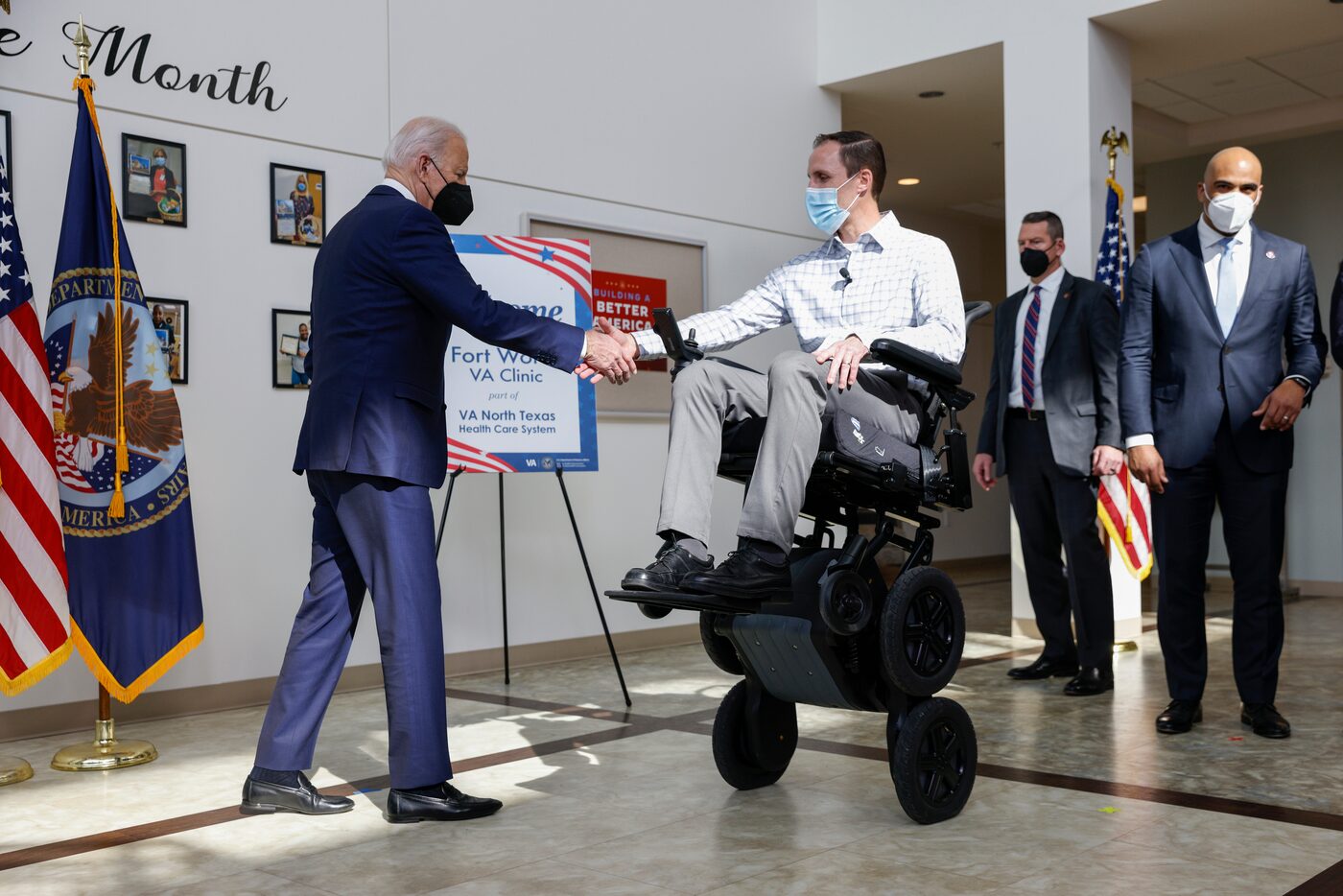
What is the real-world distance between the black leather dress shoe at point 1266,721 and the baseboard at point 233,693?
7.62 ft

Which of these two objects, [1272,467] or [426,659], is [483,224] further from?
[1272,467]

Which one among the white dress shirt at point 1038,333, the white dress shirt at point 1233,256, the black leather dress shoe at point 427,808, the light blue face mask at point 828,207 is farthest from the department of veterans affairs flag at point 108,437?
the white dress shirt at point 1233,256

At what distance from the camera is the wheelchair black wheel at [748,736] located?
2.94 m

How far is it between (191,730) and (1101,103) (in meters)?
4.86

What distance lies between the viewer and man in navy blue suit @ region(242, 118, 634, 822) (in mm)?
2762

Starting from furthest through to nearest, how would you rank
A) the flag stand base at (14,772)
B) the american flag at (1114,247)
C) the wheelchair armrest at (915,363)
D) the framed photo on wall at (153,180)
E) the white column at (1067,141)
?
the white column at (1067,141), the american flag at (1114,247), the framed photo on wall at (153,180), the flag stand base at (14,772), the wheelchair armrest at (915,363)

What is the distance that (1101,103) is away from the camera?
5977mm

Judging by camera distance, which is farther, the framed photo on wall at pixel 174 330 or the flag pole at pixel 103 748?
the framed photo on wall at pixel 174 330

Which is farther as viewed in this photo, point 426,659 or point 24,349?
point 24,349

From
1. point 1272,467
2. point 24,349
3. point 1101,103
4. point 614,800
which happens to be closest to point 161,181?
point 24,349

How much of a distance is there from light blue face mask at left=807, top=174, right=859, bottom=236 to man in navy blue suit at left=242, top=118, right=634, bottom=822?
1.94 ft

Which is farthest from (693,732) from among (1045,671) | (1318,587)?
(1318,587)

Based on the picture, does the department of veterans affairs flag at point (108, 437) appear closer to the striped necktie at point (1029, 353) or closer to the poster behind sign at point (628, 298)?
the poster behind sign at point (628, 298)

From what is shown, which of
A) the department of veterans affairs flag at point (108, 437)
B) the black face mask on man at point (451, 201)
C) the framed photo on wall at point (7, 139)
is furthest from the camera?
the framed photo on wall at point (7, 139)
